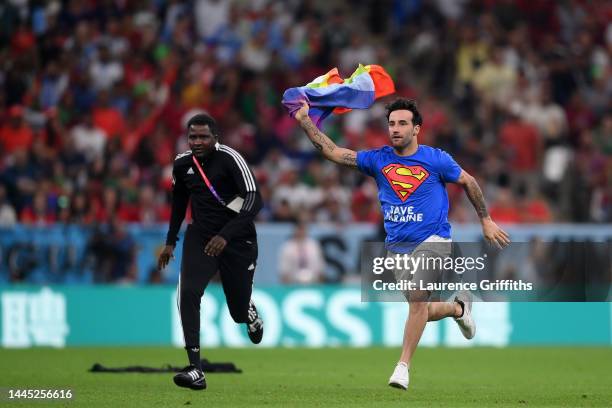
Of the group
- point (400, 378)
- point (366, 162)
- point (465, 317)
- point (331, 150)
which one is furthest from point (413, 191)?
point (400, 378)

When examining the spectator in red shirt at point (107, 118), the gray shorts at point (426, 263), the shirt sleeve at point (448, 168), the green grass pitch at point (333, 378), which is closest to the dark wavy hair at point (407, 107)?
the shirt sleeve at point (448, 168)

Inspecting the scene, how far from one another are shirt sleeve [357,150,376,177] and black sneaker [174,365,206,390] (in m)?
2.39

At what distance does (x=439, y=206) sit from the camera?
11977 millimetres

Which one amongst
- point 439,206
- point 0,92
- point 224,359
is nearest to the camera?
point 439,206

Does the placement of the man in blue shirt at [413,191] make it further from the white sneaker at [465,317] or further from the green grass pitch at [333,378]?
the green grass pitch at [333,378]

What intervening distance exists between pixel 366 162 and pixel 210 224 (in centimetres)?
176

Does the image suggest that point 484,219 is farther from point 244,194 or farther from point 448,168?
point 244,194

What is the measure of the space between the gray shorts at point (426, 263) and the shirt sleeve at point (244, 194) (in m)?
1.50

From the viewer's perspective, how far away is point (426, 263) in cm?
1184

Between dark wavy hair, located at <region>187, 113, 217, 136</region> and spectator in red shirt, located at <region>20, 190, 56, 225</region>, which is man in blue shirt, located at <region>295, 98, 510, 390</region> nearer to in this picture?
dark wavy hair, located at <region>187, 113, 217, 136</region>

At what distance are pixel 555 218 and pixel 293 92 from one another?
12.3 m

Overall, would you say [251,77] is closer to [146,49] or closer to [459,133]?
[146,49]

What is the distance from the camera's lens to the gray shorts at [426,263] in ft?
38.7

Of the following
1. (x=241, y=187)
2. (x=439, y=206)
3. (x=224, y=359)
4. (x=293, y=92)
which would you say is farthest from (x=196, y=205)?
(x=224, y=359)
